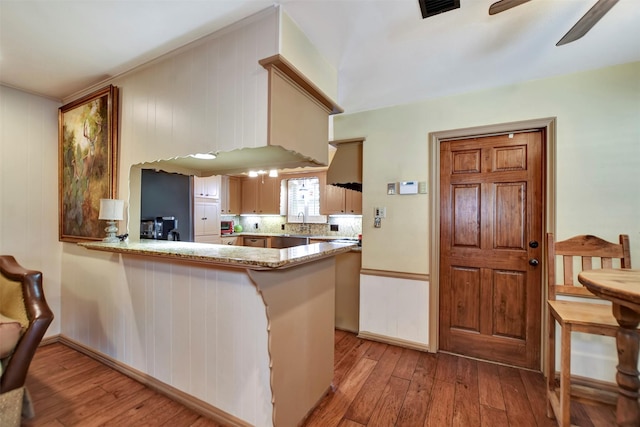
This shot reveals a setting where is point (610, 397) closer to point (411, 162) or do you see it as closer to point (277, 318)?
point (411, 162)

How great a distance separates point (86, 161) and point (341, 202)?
3.64 m

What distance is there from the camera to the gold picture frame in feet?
7.54

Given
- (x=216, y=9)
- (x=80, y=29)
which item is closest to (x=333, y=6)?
(x=216, y=9)

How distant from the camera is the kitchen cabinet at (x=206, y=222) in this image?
4.84m

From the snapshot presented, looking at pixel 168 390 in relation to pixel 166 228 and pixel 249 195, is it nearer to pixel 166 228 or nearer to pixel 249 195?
pixel 166 228

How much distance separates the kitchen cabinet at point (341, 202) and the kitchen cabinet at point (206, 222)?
209 centimetres

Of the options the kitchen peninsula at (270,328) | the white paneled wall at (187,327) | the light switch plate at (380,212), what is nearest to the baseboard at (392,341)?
the kitchen peninsula at (270,328)

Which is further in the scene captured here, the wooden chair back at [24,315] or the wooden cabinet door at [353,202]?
the wooden cabinet door at [353,202]

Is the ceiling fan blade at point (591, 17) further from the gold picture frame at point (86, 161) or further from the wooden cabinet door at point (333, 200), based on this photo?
the wooden cabinet door at point (333, 200)

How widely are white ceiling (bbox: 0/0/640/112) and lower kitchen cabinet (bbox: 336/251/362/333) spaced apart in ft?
6.08

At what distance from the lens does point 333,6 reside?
1460 mm

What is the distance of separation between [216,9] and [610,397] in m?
3.59

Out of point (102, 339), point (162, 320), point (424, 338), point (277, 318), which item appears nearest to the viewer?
point (277, 318)

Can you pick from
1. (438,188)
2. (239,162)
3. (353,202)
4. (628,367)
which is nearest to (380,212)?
(438,188)
